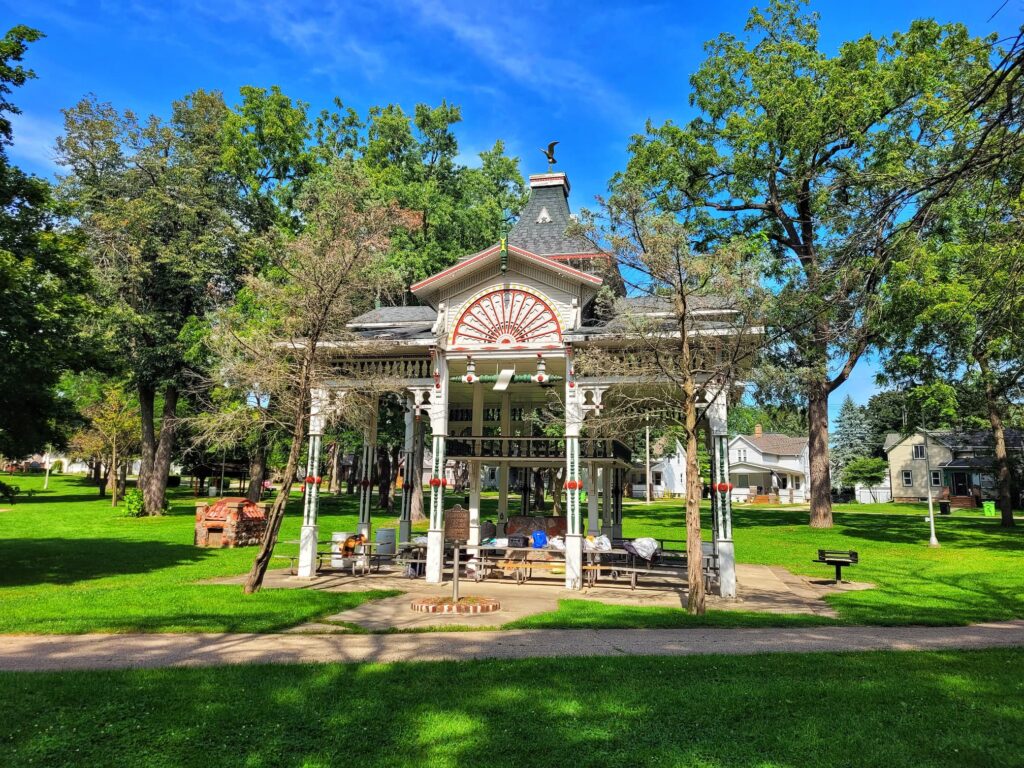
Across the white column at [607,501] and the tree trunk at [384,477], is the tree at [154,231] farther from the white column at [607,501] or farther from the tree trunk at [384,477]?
the white column at [607,501]

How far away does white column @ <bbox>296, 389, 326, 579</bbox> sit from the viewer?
15109 millimetres

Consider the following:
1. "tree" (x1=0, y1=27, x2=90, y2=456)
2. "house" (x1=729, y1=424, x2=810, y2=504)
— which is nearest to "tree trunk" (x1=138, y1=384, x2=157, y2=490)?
"tree" (x1=0, y1=27, x2=90, y2=456)

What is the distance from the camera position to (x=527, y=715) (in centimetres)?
577

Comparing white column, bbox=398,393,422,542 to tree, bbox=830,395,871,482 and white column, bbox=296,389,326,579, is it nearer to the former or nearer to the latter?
white column, bbox=296,389,326,579

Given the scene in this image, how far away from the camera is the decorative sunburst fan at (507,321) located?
1476 cm

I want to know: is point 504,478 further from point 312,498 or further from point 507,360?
point 312,498

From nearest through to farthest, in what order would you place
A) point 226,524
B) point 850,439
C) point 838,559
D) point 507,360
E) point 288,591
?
point 288,591, point 507,360, point 838,559, point 226,524, point 850,439

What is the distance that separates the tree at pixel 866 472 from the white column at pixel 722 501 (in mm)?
54564

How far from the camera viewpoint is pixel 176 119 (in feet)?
107

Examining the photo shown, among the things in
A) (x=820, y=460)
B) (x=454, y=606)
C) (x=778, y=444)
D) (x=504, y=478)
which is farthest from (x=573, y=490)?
(x=778, y=444)

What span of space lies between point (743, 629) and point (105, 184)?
3296cm

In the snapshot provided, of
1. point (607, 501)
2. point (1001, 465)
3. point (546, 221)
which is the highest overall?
point (546, 221)

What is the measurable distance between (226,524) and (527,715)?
61.8ft

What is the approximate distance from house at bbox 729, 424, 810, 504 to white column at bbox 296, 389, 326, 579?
182 ft
